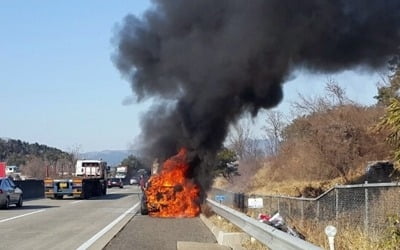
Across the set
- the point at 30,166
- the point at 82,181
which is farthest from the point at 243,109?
the point at 30,166

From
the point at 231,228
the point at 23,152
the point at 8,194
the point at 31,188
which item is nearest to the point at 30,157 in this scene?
the point at 23,152

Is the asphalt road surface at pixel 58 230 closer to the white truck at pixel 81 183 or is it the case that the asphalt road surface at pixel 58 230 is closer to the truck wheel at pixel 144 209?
the truck wheel at pixel 144 209

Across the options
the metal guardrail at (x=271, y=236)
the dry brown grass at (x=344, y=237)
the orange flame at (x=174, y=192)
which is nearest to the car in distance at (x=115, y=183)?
the orange flame at (x=174, y=192)

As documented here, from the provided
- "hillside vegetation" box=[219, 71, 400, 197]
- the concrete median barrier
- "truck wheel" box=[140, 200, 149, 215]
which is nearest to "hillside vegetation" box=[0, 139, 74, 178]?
the concrete median barrier

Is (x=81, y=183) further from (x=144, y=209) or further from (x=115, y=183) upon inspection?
(x=115, y=183)

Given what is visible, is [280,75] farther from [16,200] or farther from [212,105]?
[16,200]

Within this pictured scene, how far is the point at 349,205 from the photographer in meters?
16.5

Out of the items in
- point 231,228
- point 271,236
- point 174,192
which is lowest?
point 231,228

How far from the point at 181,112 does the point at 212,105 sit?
5.29 feet

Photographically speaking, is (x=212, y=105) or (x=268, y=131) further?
(x=268, y=131)

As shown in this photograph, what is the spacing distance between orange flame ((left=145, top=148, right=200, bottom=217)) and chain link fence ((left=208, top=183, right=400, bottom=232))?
2.66 metres

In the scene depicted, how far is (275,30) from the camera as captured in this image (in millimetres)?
21766

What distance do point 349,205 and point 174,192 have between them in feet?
26.3

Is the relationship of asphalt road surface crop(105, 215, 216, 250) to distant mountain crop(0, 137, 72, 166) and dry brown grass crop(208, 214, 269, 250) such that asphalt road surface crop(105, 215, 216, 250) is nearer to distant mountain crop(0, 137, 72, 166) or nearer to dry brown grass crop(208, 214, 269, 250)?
dry brown grass crop(208, 214, 269, 250)
